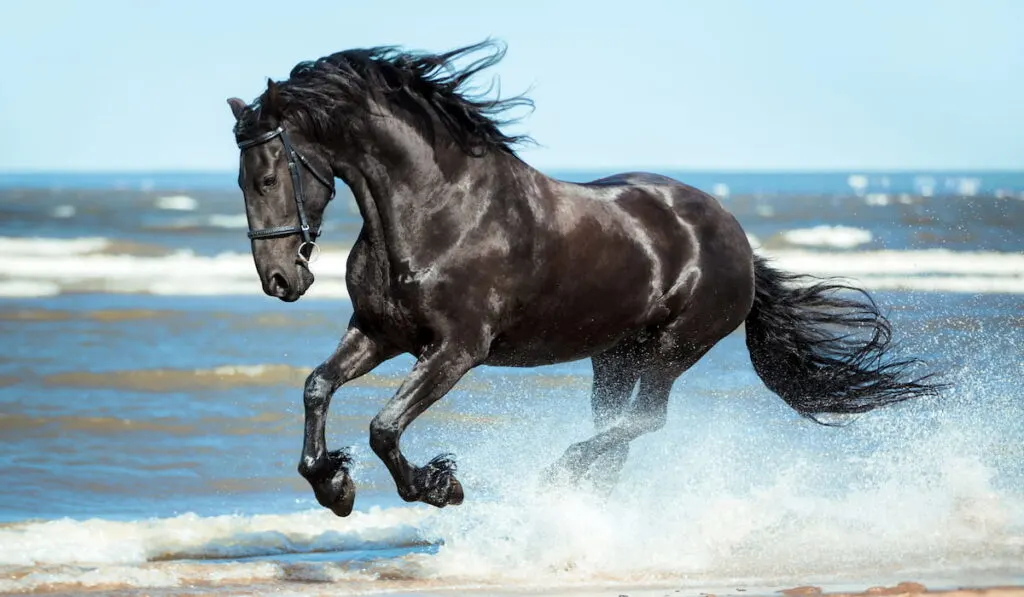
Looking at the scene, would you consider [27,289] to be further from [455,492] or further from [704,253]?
[455,492]

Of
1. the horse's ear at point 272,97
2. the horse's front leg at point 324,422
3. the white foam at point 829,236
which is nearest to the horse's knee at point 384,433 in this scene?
the horse's front leg at point 324,422

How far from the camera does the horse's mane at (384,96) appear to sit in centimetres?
513

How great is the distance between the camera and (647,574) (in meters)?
5.77

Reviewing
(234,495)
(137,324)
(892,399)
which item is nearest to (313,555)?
(234,495)

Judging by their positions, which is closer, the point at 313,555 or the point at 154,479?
the point at 313,555

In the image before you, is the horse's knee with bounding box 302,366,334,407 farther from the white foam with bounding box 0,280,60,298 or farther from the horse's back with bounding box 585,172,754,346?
the white foam with bounding box 0,280,60,298

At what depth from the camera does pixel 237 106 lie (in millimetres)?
5246

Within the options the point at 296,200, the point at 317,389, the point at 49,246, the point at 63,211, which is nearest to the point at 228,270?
the point at 49,246

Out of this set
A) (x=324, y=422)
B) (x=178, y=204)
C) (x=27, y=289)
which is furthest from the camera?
(x=178, y=204)

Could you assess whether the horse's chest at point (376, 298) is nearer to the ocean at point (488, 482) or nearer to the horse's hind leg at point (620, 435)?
the ocean at point (488, 482)

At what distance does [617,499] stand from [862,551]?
1.31 meters

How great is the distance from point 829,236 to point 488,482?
26.8 metres

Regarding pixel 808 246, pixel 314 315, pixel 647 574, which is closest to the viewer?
pixel 647 574

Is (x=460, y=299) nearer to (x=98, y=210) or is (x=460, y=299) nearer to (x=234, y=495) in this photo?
(x=234, y=495)
